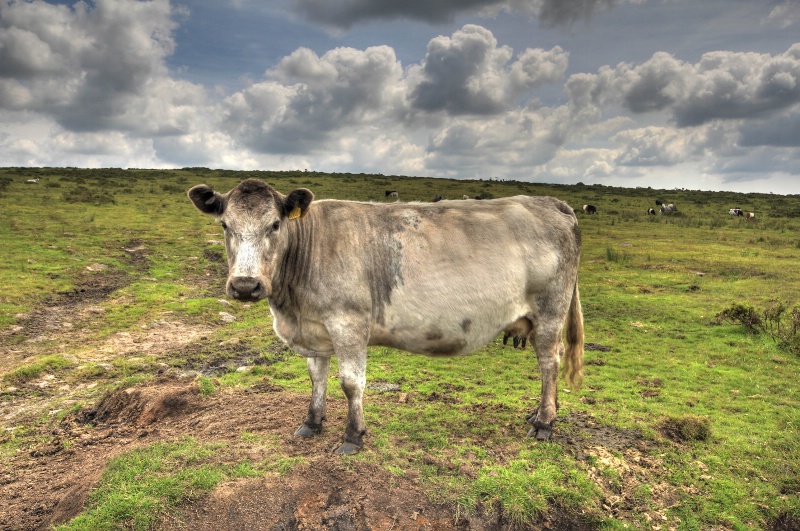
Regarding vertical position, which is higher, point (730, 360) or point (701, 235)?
point (701, 235)

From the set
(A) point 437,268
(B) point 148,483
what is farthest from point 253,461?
(A) point 437,268

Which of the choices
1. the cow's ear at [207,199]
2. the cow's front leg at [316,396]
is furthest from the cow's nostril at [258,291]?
the cow's front leg at [316,396]

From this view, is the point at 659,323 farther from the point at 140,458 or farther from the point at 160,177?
the point at 160,177

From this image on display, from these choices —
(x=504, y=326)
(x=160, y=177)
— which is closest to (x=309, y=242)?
(x=504, y=326)

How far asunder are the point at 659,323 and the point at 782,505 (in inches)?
333

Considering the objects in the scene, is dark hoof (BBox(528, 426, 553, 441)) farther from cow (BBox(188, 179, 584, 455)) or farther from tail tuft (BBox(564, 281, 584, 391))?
tail tuft (BBox(564, 281, 584, 391))

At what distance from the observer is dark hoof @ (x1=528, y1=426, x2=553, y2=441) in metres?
6.75

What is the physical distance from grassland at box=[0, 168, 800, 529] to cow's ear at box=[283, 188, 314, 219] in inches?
113

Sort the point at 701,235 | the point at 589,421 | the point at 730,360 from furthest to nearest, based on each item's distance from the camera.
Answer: the point at 701,235, the point at 730,360, the point at 589,421

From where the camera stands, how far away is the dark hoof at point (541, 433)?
22.2 feet

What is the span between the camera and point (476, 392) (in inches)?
348

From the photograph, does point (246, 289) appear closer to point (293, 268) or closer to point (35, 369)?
point (293, 268)

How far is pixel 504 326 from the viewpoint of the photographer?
6695 millimetres

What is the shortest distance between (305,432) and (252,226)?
9.44 feet
